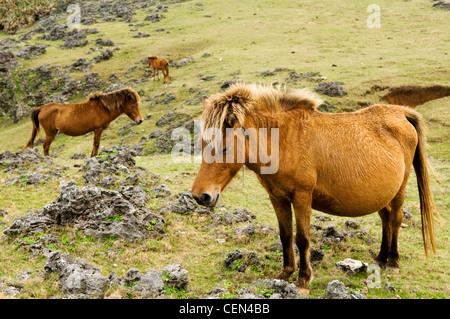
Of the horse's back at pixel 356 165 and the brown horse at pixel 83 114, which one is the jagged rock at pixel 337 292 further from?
the brown horse at pixel 83 114

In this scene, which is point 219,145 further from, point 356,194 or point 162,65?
point 162,65

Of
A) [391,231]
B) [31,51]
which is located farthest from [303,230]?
[31,51]

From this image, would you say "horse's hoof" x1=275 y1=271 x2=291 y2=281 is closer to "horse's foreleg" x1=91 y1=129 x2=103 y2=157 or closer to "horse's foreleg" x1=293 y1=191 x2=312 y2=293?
"horse's foreleg" x1=293 y1=191 x2=312 y2=293

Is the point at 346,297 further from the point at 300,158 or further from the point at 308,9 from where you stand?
the point at 308,9

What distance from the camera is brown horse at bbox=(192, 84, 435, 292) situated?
4.17 m

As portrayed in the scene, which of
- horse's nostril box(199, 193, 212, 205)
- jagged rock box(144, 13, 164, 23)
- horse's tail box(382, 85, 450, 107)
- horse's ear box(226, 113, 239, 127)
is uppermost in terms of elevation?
jagged rock box(144, 13, 164, 23)

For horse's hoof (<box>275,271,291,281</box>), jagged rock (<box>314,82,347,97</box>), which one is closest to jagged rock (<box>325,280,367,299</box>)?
horse's hoof (<box>275,271,291,281</box>)

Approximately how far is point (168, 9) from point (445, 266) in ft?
139

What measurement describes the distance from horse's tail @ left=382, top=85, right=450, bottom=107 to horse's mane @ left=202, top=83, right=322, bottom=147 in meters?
16.0

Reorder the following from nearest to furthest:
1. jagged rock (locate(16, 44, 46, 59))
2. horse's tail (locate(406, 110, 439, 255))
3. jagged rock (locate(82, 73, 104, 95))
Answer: horse's tail (locate(406, 110, 439, 255)) < jagged rock (locate(82, 73, 104, 95)) < jagged rock (locate(16, 44, 46, 59))

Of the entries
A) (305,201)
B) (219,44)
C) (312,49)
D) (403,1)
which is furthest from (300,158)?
(403,1)

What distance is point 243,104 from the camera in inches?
171

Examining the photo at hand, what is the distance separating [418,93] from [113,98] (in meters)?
15.6

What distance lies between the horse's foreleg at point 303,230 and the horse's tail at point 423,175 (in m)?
2.36
